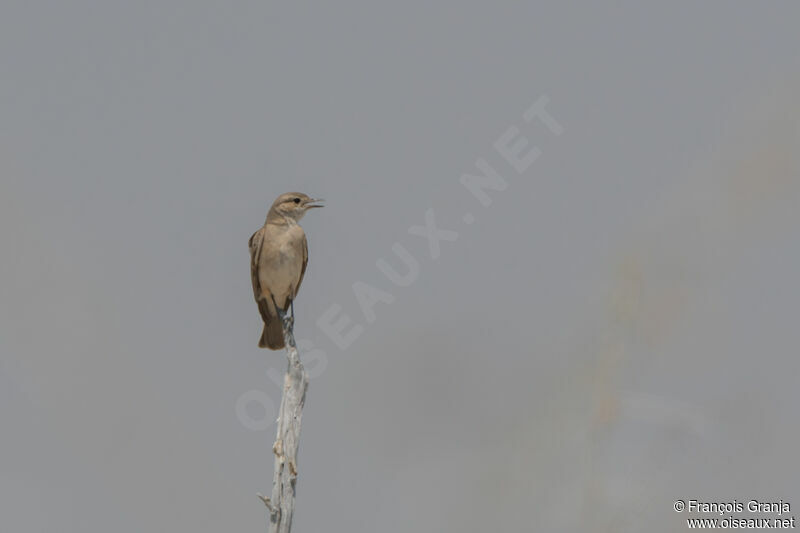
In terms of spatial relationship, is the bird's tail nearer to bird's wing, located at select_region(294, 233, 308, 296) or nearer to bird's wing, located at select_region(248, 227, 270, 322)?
bird's wing, located at select_region(248, 227, 270, 322)

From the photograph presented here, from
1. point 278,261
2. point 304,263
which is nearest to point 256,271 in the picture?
point 278,261

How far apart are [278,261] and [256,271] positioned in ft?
1.12

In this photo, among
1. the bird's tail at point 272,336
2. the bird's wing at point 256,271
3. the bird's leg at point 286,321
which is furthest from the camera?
the bird's wing at point 256,271

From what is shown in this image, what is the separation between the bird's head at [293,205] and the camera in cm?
1250

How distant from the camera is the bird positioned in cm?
1239

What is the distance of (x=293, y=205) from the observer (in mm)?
12508

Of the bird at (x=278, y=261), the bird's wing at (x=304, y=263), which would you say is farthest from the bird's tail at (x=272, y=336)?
the bird's wing at (x=304, y=263)

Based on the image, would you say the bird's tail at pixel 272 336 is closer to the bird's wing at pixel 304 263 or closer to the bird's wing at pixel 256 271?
the bird's wing at pixel 256 271

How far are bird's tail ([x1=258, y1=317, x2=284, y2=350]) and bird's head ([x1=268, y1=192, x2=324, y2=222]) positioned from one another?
1307mm

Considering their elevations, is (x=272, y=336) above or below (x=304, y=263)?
below

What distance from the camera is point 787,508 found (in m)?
6.64

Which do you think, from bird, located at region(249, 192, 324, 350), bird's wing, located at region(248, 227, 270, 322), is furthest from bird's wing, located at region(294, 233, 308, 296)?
bird's wing, located at region(248, 227, 270, 322)

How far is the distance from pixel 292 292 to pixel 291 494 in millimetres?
4058

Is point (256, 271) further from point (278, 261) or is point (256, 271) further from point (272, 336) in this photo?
point (272, 336)
